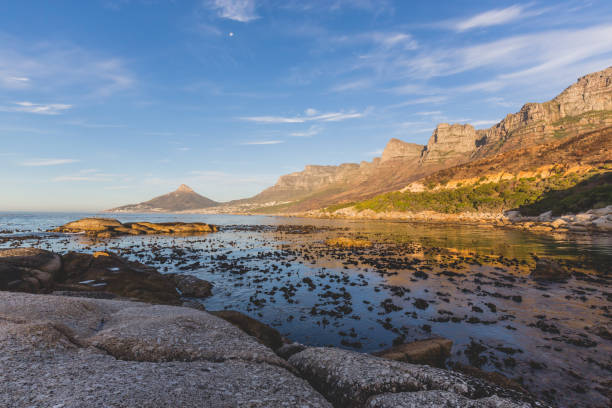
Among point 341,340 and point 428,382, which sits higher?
point 428,382

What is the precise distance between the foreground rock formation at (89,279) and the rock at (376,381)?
1606 cm

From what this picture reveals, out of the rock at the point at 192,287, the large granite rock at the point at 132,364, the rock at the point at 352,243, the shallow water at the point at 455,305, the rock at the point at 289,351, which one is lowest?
the rock at the point at 352,243

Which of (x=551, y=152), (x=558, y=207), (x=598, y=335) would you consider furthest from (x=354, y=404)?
(x=551, y=152)

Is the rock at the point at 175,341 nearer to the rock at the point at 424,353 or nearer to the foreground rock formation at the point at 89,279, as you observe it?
the rock at the point at 424,353

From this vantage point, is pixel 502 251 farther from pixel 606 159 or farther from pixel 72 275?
pixel 606 159

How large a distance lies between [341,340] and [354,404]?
848 centimetres

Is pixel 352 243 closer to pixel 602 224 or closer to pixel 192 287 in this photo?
pixel 192 287

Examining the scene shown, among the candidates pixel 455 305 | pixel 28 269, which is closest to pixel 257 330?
pixel 455 305

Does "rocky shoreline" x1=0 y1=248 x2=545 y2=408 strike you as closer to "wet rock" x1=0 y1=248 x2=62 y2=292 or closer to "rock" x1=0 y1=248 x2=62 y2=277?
"wet rock" x1=0 y1=248 x2=62 y2=292

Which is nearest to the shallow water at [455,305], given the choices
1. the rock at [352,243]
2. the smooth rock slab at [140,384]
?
the smooth rock slab at [140,384]

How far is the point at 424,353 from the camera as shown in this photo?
40.4 feet

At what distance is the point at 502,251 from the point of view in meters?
44.0

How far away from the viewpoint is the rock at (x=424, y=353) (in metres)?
11.7

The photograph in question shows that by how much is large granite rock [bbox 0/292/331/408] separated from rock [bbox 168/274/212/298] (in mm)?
11986
